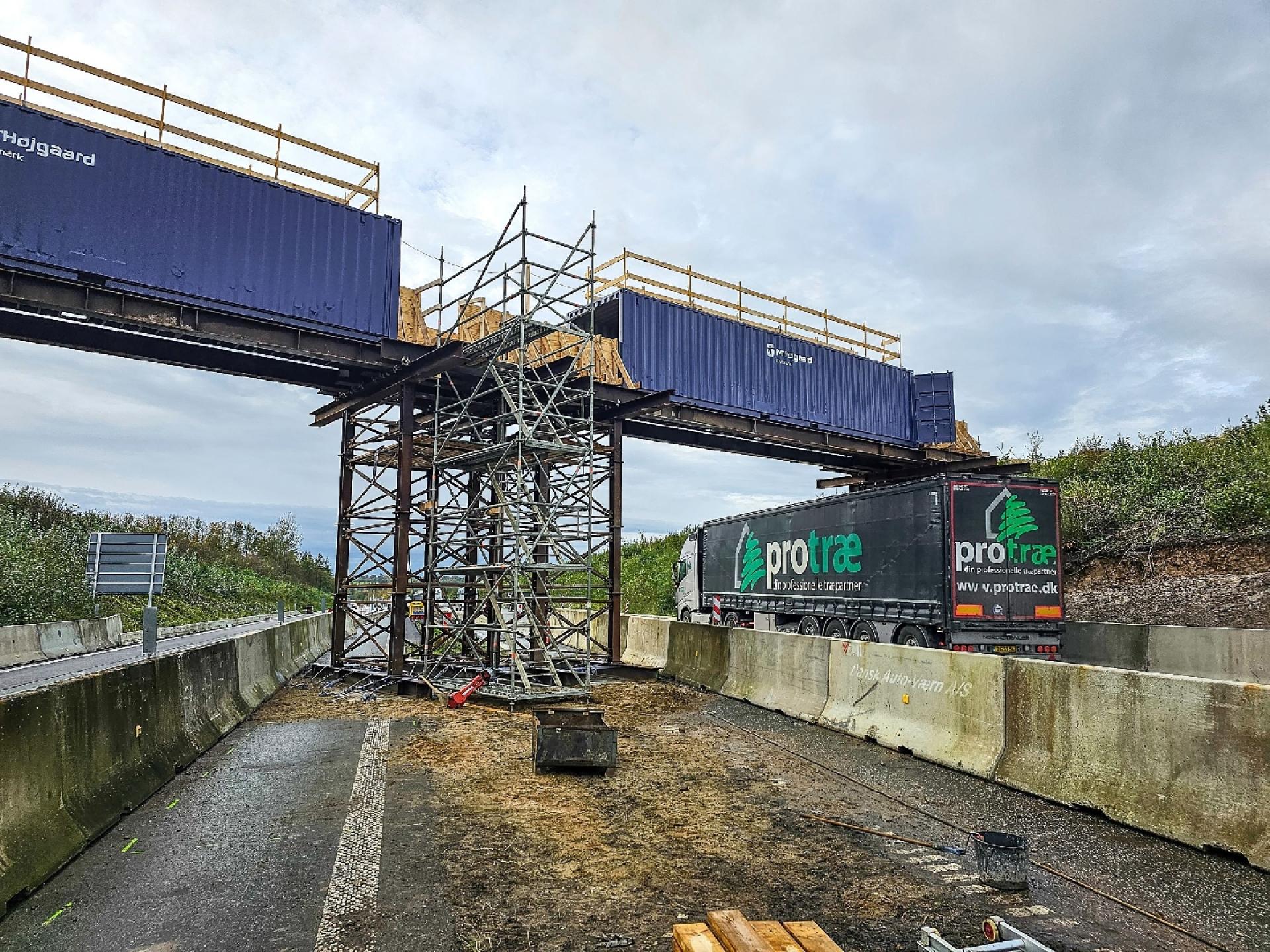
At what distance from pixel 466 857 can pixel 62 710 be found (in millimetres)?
3196

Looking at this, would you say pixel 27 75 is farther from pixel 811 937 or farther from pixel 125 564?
pixel 811 937

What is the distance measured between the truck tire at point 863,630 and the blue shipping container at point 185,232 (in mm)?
12326

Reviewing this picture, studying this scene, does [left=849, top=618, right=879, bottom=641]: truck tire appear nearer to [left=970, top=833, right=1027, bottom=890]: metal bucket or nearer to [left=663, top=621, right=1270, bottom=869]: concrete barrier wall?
[left=663, top=621, right=1270, bottom=869]: concrete barrier wall

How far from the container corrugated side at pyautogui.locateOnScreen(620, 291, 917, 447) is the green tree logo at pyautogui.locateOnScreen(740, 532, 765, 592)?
4168 mm

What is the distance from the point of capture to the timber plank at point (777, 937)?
3879mm

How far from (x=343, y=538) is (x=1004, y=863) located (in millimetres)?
15846

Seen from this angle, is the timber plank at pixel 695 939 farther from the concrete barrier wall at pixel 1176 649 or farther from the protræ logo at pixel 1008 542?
the protræ logo at pixel 1008 542

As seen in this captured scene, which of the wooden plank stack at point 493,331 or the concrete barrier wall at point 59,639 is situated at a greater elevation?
the wooden plank stack at point 493,331

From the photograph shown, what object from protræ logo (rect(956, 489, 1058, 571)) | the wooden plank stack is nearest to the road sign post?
the wooden plank stack

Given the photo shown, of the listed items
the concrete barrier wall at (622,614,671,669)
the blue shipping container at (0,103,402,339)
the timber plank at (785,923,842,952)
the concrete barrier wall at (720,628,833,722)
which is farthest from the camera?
the concrete barrier wall at (622,614,671,669)

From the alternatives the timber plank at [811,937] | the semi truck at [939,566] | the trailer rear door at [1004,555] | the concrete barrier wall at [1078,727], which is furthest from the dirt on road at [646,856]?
the trailer rear door at [1004,555]

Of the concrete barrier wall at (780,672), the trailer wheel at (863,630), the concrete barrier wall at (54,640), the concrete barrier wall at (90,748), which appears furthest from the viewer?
the concrete barrier wall at (54,640)

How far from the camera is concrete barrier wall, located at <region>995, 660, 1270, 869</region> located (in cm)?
599

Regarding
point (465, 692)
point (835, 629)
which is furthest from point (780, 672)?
point (835, 629)
